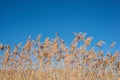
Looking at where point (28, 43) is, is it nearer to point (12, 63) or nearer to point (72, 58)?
point (12, 63)

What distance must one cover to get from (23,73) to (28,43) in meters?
0.73

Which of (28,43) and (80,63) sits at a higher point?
(28,43)

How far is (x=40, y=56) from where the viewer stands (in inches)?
193

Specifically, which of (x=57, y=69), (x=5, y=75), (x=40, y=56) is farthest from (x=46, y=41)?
(x=5, y=75)

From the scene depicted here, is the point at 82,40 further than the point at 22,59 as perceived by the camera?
No

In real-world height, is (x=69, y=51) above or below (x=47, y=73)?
above

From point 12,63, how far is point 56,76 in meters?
1.39

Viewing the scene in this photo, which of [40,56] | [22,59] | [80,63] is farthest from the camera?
[22,59]

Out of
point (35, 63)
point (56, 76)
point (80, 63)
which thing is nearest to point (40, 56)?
point (35, 63)

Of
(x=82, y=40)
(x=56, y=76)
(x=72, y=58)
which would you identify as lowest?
(x=56, y=76)

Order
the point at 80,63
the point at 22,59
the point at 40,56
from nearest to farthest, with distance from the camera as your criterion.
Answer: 1. the point at 80,63
2. the point at 40,56
3. the point at 22,59

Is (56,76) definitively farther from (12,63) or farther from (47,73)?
(12,63)

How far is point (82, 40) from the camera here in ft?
15.2

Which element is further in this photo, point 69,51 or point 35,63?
point 35,63
